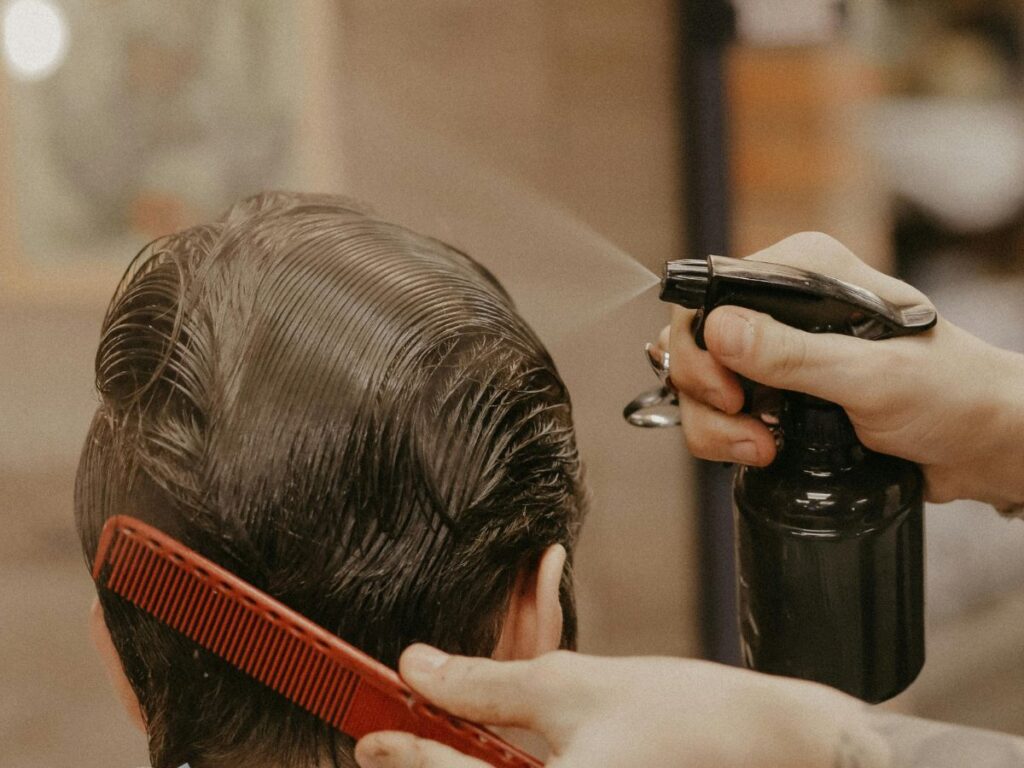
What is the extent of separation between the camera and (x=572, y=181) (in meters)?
1.27

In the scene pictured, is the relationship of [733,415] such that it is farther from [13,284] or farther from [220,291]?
[13,284]

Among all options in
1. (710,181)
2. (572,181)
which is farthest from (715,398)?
(710,181)

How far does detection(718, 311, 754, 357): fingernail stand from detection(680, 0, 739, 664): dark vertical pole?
83cm

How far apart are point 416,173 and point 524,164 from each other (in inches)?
11.7

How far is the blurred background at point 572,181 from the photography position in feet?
2.20

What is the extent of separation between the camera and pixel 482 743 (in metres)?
0.50

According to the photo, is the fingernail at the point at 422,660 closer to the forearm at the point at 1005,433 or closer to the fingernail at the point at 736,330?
the fingernail at the point at 736,330

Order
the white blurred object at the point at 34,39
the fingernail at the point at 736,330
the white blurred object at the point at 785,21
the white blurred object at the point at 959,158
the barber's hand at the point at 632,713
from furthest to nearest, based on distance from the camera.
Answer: the white blurred object at the point at 959,158 < the white blurred object at the point at 785,21 < the white blurred object at the point at 34,39 < the fingernail at the point at 736,330 < the barber's hand at the point at 632,713

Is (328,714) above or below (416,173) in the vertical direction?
below

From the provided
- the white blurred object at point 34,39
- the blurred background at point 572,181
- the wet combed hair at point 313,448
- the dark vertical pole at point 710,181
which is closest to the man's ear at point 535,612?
the wet combed hair at point 313,448

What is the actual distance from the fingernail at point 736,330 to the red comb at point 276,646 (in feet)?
0.83

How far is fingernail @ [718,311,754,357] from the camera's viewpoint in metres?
0.58

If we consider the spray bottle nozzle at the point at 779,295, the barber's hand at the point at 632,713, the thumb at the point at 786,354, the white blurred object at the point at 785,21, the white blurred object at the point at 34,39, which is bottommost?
the barber's hand at the point at 632,713

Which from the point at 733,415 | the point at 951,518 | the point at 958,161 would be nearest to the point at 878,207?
the point at 958,161
